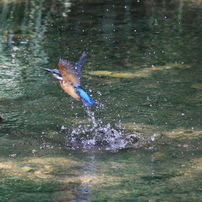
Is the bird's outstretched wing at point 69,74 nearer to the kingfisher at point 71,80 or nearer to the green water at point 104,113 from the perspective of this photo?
the kingfisher at point 71,80

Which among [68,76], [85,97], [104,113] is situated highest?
[68,76]

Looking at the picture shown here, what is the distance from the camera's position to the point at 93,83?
18.0 feet

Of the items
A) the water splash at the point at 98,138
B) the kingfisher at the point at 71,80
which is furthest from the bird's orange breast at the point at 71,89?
the water splash at the point at 98,138

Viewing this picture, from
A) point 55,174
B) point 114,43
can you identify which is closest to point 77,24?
point 114,43

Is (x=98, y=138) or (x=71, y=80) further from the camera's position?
(x=98, y=138)

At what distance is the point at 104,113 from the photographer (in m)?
4.67

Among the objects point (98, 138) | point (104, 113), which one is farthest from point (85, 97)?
point (104, 113)

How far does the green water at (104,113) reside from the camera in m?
3.19

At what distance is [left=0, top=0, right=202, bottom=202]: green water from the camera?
319cm

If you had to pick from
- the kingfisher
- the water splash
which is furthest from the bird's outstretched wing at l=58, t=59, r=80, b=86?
the water splash

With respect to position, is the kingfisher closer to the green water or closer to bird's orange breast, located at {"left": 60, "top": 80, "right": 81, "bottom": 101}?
bird's orange breast, located at {"left": 60, "top": 80, "right": 81, "bottom": 101}

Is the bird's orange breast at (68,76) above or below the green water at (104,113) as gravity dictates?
above

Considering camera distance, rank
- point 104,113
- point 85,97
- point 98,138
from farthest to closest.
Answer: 1. point 104,113
2. point 98,138
3. point 85,97

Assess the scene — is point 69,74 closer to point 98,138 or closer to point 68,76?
point 68,76
